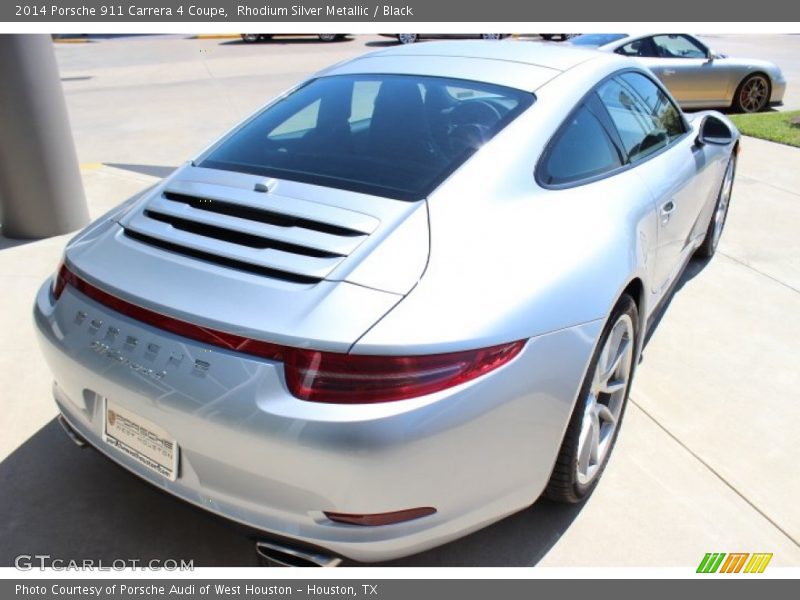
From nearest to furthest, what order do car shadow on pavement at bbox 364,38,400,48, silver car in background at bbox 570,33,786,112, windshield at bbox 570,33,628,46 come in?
windshield at bbox 570,33,628,46
silver car in background at bbox 570,33,786,112
car shadow on pavement at bbox 364,38,400,48

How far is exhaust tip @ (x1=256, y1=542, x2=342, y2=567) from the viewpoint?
72.6 inches

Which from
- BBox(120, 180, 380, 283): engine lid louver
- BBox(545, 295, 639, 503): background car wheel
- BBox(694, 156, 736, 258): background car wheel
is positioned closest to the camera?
BBox(120, 180, 380, 283): engine lid louver

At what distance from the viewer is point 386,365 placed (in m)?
1.71

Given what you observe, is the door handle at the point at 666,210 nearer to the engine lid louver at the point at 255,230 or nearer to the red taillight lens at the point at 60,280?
the engine lid louver at the point at 255,230

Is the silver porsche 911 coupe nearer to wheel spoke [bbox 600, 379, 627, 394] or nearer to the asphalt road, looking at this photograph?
wheel spoke [bbox 600, 379, 627, 394]

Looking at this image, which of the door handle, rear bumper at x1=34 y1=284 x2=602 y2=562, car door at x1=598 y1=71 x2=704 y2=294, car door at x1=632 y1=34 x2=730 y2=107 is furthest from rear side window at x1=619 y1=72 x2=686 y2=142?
car door at x1=632 y1=34 x2=730 y2=107

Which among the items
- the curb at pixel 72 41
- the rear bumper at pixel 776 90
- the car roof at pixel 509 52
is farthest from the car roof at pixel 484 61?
the curb at pixel 72 41

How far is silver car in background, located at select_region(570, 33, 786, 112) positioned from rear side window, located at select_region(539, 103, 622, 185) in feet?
22.2

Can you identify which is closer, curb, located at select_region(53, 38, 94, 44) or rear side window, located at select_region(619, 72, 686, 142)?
rear side window, located at select_region(619, 72, 686, 142)

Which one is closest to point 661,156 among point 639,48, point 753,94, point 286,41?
point 639,48

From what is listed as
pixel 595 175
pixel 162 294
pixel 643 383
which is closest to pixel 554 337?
pixel 595 175

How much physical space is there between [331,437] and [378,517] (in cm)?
30

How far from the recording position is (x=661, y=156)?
10.4ft

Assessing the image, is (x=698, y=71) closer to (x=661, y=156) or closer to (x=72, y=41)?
(x=661, y=156)
